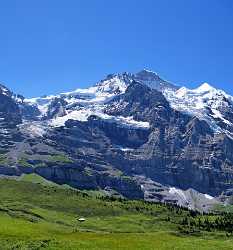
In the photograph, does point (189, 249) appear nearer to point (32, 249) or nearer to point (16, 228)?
point (32, 249)

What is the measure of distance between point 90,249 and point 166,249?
15203 millimetres

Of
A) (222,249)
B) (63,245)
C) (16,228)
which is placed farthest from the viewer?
(16,228)

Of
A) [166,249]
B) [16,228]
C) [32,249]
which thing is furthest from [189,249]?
[16,228]

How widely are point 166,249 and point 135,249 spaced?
6.13 m

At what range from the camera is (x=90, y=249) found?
295 feet

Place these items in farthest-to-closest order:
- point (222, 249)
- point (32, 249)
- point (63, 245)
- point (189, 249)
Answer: point (222, 249) < point (189, 249) < point (63, 245) < point (32, 249)

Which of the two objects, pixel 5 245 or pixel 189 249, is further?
pixel 189 249

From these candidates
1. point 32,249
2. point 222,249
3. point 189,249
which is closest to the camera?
point 32,249

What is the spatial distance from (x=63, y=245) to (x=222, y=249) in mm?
32858

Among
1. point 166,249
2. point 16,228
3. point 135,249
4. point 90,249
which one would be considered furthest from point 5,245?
point 16,228

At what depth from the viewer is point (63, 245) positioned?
92.7 metres

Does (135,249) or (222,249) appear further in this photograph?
(222,249)

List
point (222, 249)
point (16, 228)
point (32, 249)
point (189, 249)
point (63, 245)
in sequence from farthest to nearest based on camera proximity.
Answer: point (16, 228) → point (222, 249) → point (189, 249) → point (63, 245) → point (32, 249)

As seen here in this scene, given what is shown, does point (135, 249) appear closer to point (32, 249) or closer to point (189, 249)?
point (189, 249)
